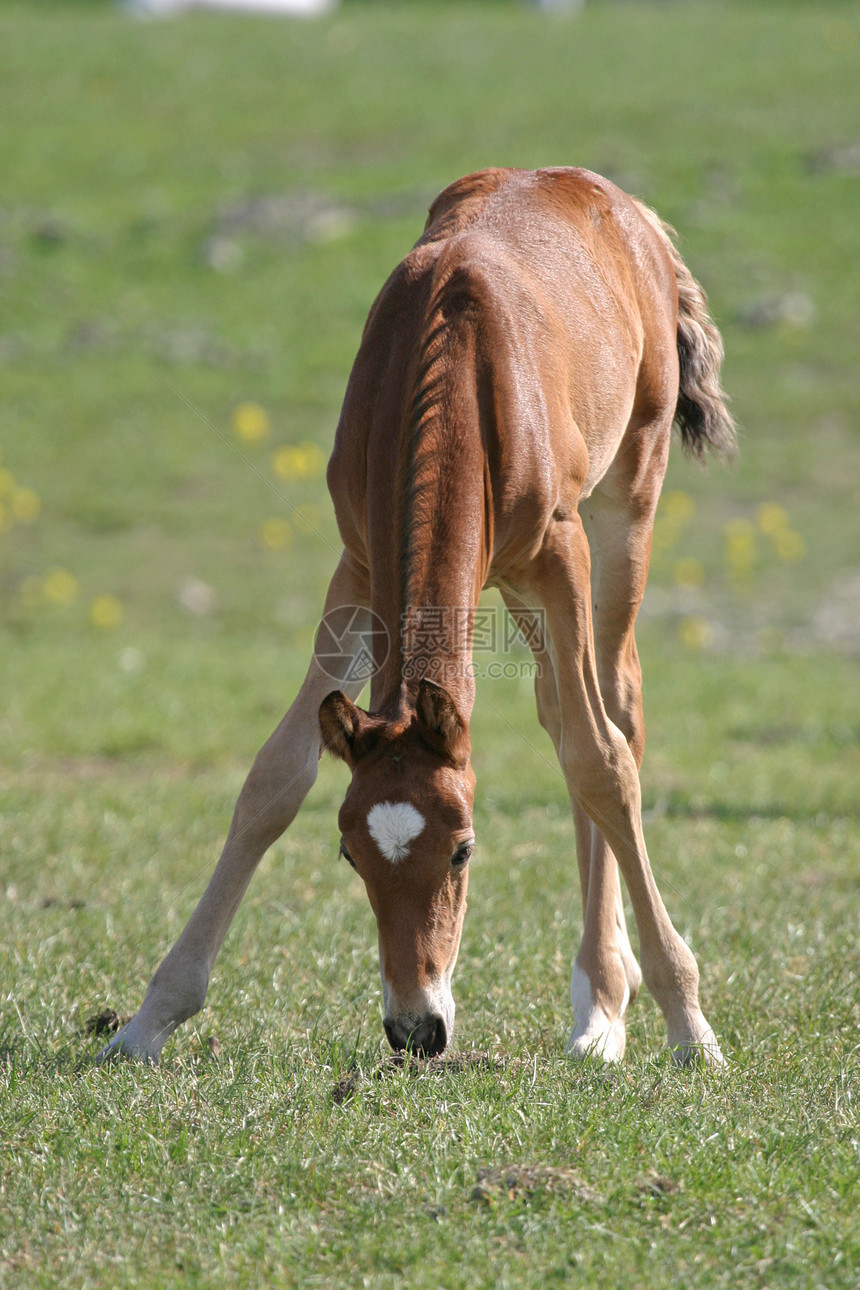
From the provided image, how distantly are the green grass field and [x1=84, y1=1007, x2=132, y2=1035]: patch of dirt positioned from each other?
0.05m

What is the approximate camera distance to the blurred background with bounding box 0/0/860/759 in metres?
11.6

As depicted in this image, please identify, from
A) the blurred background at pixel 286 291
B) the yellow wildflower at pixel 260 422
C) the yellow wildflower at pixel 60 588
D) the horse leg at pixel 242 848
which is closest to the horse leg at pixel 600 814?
the horse leg at pixel 242 848

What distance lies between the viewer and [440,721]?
3111mm

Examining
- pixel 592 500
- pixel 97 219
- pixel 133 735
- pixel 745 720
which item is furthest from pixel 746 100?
pixel 592 500

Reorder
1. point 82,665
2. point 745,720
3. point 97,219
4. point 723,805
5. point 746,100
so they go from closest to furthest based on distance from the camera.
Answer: point 723,805 < point 745,720 < point 82,665 < point 97,219 < point 746,100

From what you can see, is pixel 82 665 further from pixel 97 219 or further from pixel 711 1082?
pixel 97 219

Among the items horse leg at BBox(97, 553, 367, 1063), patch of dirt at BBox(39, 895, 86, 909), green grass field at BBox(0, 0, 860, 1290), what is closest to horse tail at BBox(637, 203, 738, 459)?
horse leg at BBox(97, 553, 367, 1063)

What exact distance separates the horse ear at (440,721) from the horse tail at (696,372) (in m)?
2.15

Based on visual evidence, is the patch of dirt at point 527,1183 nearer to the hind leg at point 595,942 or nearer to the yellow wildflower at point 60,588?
the hind leg at point 595,942

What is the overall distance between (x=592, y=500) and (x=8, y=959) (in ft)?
Result: 7.73

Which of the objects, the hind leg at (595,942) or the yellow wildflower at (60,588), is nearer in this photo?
the hind leg at (595,942)

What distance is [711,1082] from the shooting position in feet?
11.0

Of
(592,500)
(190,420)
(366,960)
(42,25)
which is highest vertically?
(42,25)

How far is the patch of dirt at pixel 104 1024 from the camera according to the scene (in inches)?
146
